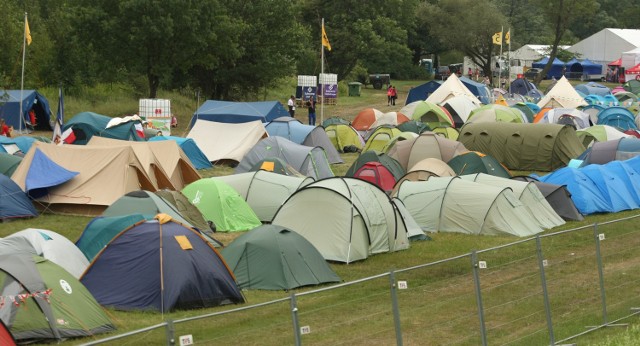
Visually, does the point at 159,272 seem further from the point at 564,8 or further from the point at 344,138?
the point at 564,8

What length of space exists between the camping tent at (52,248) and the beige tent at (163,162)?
27.1 feet

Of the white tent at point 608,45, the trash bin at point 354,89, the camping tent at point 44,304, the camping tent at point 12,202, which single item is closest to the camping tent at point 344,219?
the camping tent at point 12,202

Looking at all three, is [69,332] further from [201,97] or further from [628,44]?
[628,44]

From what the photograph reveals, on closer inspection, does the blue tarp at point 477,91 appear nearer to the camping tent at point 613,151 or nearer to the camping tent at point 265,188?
the camping tent at point 613,151

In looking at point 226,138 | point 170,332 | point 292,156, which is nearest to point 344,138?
point 226,138

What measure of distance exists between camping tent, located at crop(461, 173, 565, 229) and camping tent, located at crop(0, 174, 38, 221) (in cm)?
1011

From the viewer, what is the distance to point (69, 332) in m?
12.8

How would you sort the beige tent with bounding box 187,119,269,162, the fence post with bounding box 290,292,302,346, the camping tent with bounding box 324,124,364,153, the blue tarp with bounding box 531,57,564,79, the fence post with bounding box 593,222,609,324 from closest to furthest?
the fence post with bounding box 290,292,302,346
the fence post with bounding box 593,222,609,324
the beige tent with bounding box 187,119,269,162
the camping tent with bounding box 324,124,364,153
the blue tarp with bounding box 531,57,564,79

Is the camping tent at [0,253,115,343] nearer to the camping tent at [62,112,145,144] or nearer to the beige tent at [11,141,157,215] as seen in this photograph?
the beige tent at [11,141,157,215]

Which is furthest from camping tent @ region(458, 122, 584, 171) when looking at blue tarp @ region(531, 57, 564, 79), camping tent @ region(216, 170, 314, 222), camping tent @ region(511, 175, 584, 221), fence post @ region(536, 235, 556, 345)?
blue tarp @ region(531, 57, 564, 79)

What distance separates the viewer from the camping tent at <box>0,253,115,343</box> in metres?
12.5

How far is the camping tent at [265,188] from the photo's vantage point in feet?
75.6

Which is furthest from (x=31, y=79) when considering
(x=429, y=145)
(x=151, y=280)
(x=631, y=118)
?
(x=151, y=280)

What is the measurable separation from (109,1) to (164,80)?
7.82m
